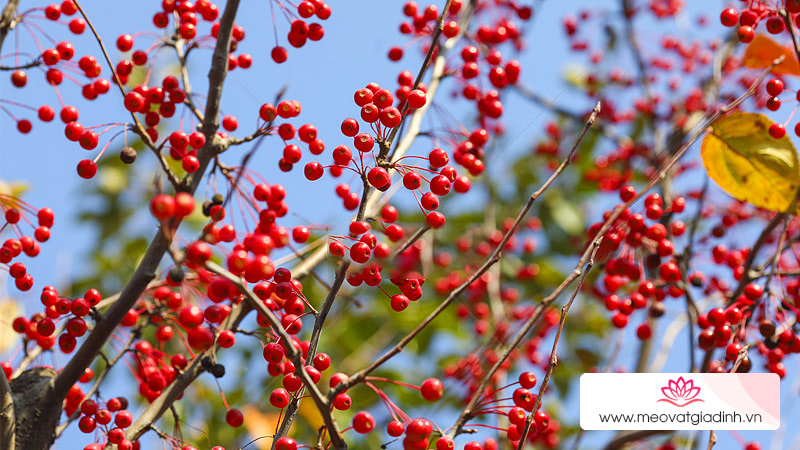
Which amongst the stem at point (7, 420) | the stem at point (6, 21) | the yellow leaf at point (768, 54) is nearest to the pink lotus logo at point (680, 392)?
the yellow leaf at point (768, 54)

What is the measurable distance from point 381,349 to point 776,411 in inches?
115

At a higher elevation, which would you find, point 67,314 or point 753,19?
point 753,19

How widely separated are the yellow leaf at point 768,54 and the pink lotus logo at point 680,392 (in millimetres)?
1168

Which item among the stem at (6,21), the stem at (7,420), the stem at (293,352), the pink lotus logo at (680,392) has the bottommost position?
the stem at (7,420)

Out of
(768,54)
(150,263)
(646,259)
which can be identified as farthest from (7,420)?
(768,54)

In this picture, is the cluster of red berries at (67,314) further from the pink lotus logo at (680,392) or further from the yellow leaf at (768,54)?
the yellow leaf at (768,54)

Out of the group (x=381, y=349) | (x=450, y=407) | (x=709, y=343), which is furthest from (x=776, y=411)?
(x=381, y=349)

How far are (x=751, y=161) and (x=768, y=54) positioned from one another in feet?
1.66

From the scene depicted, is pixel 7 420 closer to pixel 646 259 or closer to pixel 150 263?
pixel 150 263

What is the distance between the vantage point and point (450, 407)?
4207 millimetres

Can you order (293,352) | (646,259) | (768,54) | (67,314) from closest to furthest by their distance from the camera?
1. (293,352)
2. (67,314)
3. (768,54)
4. (646,259)

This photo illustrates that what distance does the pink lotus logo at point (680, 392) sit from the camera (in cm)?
187

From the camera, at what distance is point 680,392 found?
6.17ft

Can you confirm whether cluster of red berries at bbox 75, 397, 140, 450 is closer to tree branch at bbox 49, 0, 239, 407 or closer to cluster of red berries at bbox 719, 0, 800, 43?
tree branch at bbox 49, 0, 239, 407
